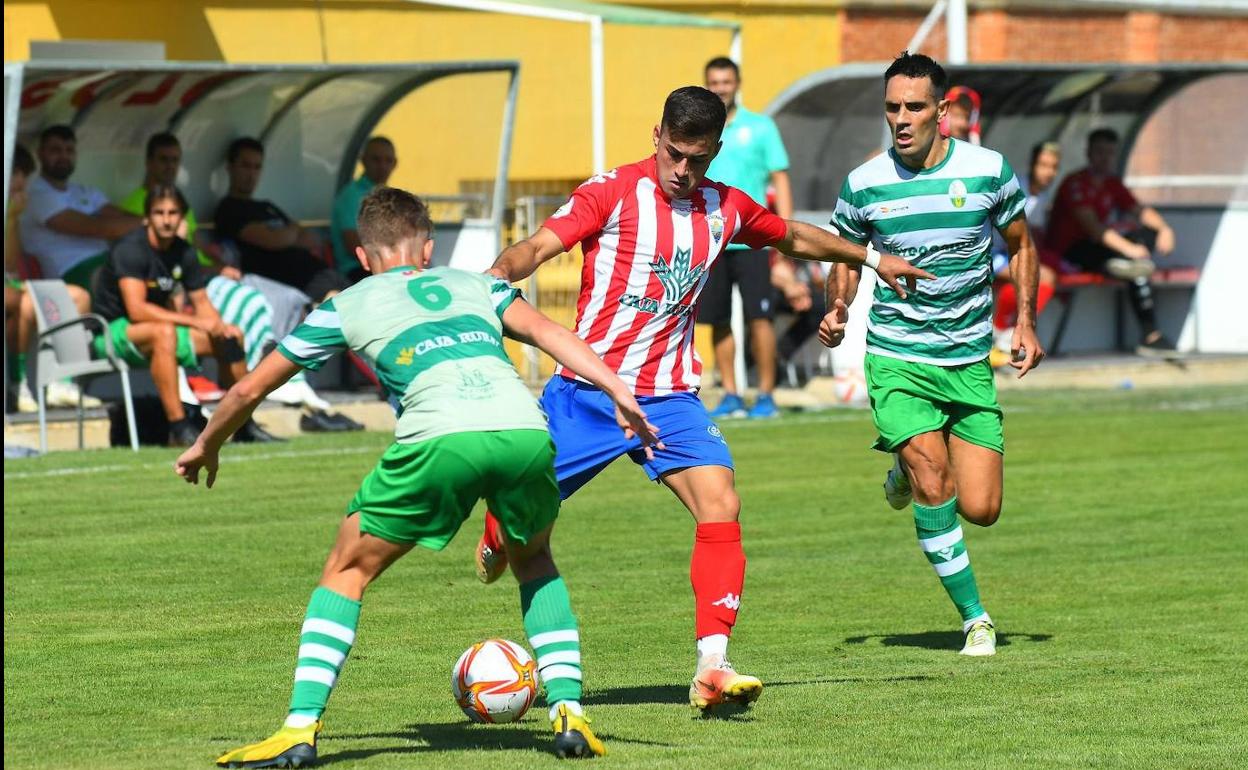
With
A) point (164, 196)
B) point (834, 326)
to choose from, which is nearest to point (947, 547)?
point (834, 326)

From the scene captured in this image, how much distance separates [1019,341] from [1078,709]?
196cm

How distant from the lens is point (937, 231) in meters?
8.34

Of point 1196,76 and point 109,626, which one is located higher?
point 1196,76

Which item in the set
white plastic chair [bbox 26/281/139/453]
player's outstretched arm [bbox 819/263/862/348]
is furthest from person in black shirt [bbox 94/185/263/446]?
player's outstretched arm [bbox 819/263/862/348]

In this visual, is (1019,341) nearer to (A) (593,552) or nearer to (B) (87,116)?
(A) (593,552)

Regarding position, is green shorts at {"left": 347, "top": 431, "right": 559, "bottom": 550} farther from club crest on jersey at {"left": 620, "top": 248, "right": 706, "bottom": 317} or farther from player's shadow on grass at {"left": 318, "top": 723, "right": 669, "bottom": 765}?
club crest on jersey at {"left": 620, "top": 248, "right": 706, "bottom": 317}

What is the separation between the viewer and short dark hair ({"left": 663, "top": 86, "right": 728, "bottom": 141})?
274 inches

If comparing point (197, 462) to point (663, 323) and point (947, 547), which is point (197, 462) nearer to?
point (663, 323)

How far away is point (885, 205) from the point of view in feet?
27.5

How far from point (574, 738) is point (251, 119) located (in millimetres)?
12313

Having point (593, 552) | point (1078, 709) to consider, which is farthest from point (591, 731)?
point (593, 552)

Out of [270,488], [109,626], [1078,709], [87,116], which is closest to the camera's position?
[1078,709]

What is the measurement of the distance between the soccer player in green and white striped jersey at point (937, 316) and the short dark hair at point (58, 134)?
849 cm

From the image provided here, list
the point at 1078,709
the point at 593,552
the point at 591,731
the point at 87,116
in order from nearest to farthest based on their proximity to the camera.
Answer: the point at 591,731 → the point at 1078,709 → the point at 593,552 → the point at 87,116
